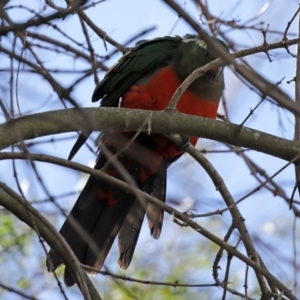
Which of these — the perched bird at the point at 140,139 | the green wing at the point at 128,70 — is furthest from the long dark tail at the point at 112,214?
the green wing at the point at 128,70

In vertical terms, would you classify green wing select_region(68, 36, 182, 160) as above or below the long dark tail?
above

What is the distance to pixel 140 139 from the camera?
4109 mm

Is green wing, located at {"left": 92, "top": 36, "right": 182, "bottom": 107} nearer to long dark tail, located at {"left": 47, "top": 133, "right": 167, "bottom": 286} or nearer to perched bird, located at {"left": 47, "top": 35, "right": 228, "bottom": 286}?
perched bird, located at {"left": 47, "top": 35, "right": 228, "bottom": 286}

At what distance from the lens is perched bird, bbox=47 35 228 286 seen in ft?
Result: 12.9

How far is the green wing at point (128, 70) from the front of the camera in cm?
422

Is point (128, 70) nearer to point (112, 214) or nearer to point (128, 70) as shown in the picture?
point (128, 70)

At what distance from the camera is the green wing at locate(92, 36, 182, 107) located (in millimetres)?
4219

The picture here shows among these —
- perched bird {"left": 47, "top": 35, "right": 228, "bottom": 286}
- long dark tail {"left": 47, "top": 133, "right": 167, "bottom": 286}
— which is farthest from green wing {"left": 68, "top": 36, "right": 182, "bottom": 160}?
long dark tail {"left": 47, "top": 133, "right": 167, "bottom": 286}

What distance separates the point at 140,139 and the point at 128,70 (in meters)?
0.46

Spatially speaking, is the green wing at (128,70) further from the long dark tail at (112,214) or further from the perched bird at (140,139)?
the long dark tail at (112,214)

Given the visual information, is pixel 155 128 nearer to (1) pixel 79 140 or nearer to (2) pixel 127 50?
(1) pixel 79 140

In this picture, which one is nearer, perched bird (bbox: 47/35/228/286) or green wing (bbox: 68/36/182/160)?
perched bird (bbox: 47/35/228/286)

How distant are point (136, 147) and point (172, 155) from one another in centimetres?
23

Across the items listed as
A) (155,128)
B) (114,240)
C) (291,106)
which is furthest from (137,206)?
(291,106)
